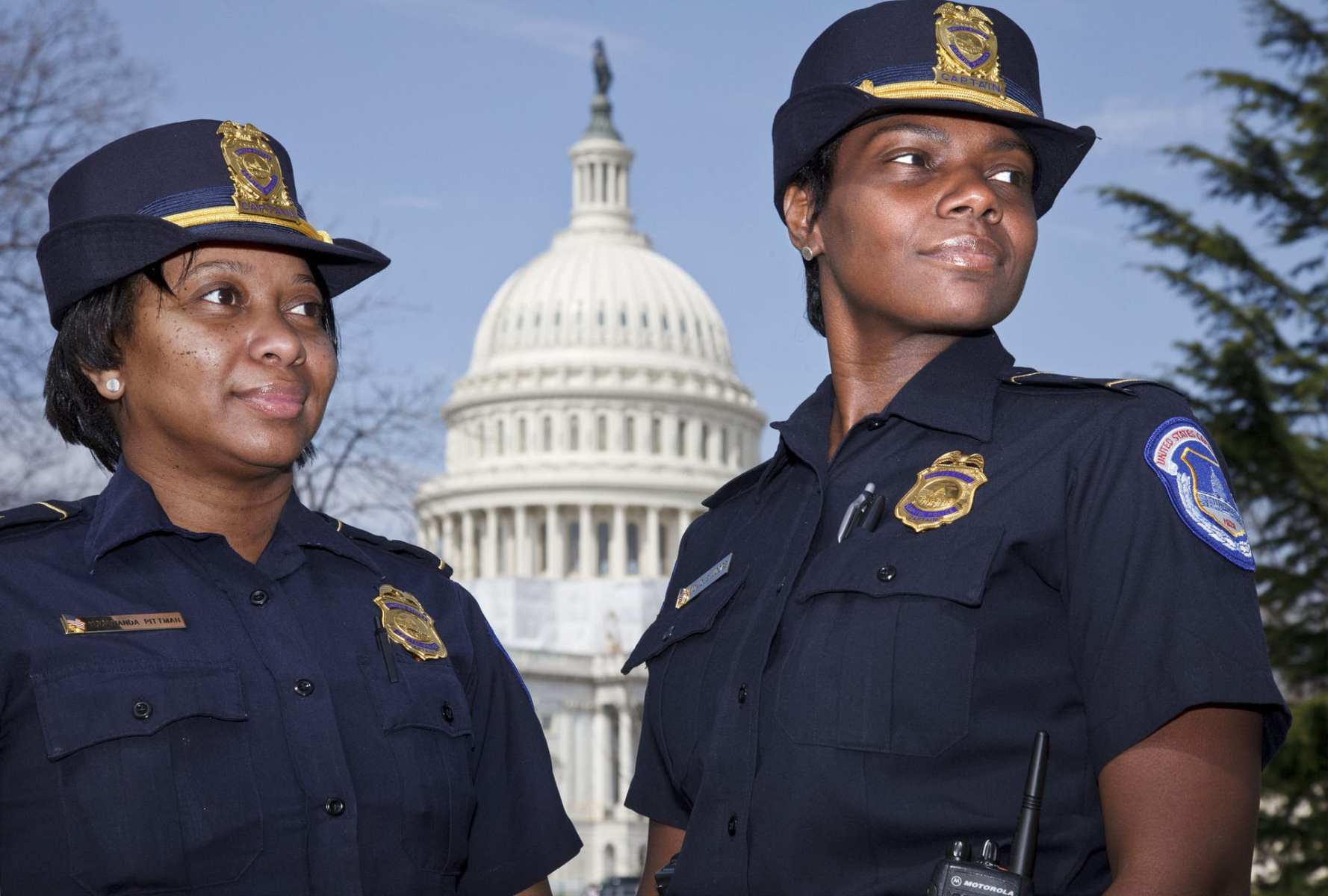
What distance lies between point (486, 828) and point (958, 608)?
1.55 m

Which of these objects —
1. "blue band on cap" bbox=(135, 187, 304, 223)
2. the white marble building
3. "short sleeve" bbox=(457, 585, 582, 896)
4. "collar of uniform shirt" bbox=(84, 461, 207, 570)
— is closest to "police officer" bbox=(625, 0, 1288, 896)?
"short sleeve" bbox=(457, 585, 582, 896)

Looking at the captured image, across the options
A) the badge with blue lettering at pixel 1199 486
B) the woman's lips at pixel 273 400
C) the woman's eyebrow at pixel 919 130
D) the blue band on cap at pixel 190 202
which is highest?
the woman's eyebrow at pixel 919 130

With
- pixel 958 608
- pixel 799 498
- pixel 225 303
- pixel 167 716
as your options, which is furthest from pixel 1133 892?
pixel 225 303

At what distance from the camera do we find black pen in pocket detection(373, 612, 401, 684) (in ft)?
14.6

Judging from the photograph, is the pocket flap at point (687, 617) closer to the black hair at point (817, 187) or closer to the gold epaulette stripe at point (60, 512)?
the black hair at point (817, 187)

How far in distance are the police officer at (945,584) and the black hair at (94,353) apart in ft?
4.11

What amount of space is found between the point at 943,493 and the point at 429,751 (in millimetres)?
1370

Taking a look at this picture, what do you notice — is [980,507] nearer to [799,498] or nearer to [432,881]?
[799,498]

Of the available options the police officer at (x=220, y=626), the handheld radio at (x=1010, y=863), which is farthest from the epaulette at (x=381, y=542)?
the handheld radio at (x=1010, y=863)

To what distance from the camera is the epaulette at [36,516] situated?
13.9 feet

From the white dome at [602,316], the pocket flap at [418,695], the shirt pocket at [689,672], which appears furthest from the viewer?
the white dome at [602,316]

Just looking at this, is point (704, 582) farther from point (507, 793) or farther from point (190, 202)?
point (190, 202)

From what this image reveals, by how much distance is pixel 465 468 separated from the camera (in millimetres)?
109500

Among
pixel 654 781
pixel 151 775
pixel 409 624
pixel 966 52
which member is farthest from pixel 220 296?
pixel 966 52
